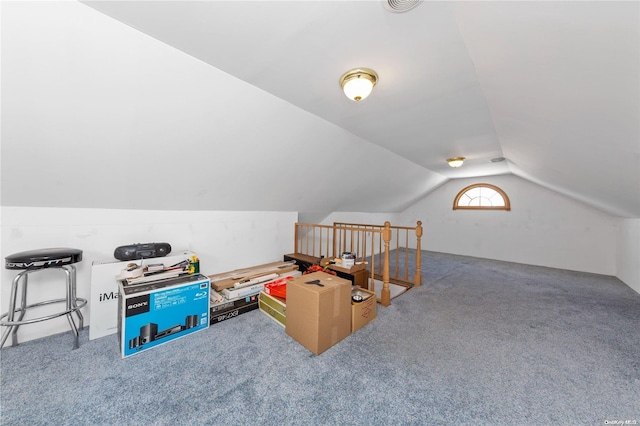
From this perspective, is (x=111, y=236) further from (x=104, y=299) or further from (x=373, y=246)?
(x=373, y=246)

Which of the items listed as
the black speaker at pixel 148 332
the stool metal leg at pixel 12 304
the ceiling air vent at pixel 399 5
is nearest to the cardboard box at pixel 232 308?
the black speaker at pixel 148 332

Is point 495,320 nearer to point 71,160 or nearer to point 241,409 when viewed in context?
point 241,409

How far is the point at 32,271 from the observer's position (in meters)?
1.76

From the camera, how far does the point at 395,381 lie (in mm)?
1544

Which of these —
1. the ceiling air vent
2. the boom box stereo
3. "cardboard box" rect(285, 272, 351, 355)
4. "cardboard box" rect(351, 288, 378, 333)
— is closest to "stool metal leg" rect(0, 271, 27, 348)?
the boom box stereo

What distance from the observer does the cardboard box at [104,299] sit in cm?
197

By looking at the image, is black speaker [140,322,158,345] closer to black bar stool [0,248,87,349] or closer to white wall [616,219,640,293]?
black bar stool [0,248,87,349]

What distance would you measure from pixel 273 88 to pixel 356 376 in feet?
7.84

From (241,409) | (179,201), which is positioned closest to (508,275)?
(241,409)

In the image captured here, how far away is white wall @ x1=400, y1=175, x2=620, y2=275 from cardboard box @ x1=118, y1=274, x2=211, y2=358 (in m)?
6.40

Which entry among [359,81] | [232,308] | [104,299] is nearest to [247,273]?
[232,308]

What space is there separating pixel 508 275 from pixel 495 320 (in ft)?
8.03

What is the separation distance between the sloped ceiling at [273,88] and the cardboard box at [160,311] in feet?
3.44

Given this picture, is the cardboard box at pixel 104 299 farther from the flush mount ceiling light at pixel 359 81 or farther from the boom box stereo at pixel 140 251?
the flush mount ceiling light at pixel 359 81
